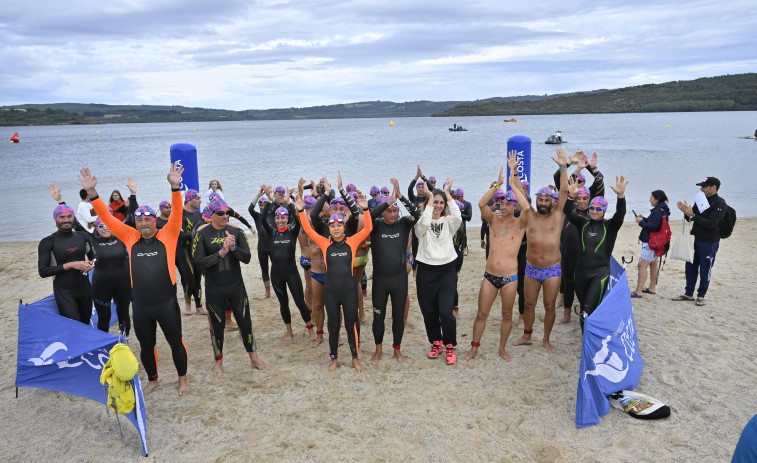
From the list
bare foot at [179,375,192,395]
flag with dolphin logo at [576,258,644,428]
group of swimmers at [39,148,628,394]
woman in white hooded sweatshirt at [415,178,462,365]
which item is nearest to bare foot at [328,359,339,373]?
group of swimmers at [39,148,628,394]

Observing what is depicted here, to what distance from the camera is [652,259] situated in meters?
8.07

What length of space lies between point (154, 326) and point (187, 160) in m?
5.23

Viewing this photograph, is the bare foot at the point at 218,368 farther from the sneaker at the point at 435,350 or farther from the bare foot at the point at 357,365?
the sneaker at the point at 435,350

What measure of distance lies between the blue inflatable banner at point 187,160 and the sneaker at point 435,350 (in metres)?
6.17

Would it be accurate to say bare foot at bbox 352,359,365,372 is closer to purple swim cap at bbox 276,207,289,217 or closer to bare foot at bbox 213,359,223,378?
bare foot at bbox 213,359,223,378

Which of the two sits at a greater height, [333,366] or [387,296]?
[387,296]

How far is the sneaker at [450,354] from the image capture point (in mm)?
6184

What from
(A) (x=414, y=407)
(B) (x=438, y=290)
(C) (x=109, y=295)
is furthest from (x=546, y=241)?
(C) (x=109, y=295)

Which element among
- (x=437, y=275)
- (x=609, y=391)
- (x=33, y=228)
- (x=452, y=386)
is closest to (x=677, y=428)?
(x=609, y=391)

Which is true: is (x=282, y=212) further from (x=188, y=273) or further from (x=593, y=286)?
(x=593, y=286)

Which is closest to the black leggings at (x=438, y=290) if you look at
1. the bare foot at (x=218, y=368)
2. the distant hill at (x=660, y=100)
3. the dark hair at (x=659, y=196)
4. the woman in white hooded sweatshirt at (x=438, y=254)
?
the woman in white hooded sweatshirt at (x=438, y=254)

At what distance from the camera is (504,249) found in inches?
234

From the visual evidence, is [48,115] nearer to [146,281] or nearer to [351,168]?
[351,168]

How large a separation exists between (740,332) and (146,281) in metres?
7.85
